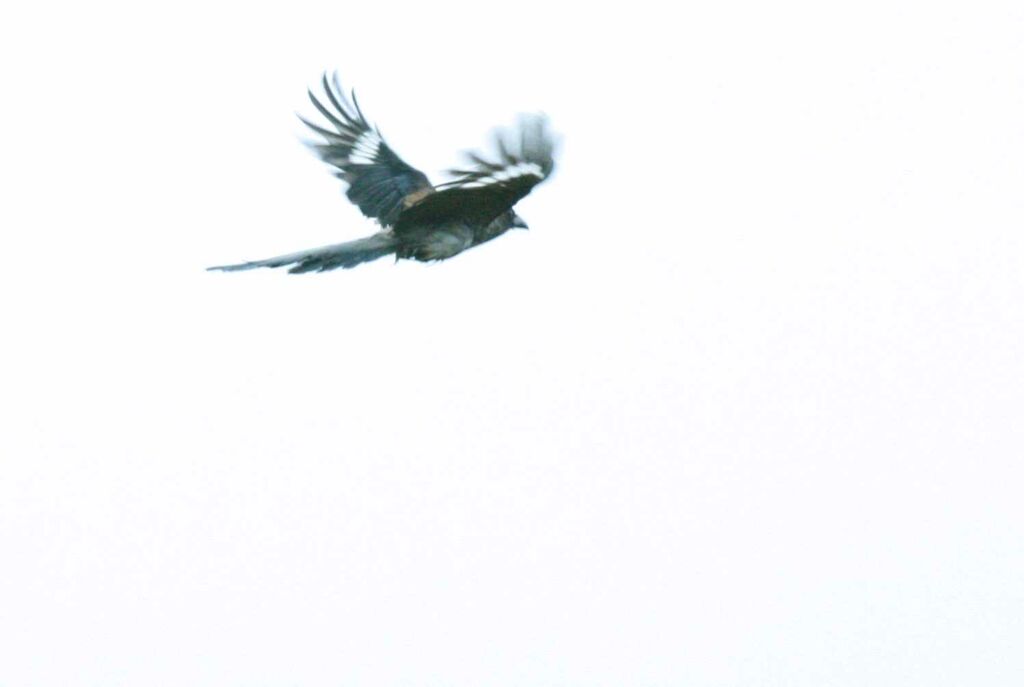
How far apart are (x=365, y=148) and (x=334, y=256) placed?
1.67 m

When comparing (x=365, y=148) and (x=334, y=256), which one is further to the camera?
(x=365, y=148)

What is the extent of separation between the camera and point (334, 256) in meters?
14.3

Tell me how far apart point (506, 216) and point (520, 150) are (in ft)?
5.97

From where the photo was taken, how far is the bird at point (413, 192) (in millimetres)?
12898

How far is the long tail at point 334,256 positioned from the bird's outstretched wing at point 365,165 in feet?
0.92

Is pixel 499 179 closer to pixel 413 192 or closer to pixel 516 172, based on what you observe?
pixel 516 172

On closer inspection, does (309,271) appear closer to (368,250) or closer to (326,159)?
(368,250)

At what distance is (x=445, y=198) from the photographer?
558 inches

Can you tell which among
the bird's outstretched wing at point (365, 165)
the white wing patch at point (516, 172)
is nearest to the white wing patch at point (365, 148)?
the bird's outstretched wing at point (365, 165)

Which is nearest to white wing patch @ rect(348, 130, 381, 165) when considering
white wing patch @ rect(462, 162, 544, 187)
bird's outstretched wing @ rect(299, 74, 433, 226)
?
bird's outstretched wing @ rect(299, 74, 433, 226)

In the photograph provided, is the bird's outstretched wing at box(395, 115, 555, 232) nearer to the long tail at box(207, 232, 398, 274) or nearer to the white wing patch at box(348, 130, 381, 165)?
the long tail at box(207, 232, 398, 274)

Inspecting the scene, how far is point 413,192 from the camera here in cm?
1530

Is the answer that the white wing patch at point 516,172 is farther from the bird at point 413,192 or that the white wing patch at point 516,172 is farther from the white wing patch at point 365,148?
the white wing patch at point 365,148

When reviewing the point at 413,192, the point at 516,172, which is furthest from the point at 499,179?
the point at 413,192
